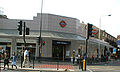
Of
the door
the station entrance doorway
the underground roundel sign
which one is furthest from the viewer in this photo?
the door

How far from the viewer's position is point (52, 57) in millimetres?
36781

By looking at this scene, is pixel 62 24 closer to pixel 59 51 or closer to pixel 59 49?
pixel 59 49

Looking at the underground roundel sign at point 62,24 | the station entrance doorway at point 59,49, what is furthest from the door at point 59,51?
the underground roundel sign at point 62,24

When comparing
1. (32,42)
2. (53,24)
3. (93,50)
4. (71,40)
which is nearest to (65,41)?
(71,40)

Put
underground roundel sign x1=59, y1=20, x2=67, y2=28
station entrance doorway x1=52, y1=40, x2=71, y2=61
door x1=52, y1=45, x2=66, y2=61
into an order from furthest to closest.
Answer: door x1=52, y1=45, x2=66, y2=61, underground roundel sign x1=59, y1=20, x2=67, y2=28, station entrance doorway x1=52, y1=40, x2=71, y2=61

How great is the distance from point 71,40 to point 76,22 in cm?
452

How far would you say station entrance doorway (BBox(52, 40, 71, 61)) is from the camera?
38037 mm

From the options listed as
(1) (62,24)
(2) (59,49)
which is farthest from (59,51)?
(1) (62,24)

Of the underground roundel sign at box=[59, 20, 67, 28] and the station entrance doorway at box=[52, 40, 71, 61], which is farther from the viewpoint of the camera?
the underground roundel sign at box=[59, 20, 67, 28]

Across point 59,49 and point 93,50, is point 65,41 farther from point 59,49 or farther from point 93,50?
point 93,50

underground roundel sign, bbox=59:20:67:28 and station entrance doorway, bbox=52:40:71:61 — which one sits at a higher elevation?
underground roundel sign, bbox=59:20:67:28

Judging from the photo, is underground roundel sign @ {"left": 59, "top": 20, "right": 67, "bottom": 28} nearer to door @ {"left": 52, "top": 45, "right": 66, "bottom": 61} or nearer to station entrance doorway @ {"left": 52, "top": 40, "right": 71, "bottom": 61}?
station entrance doorway @ {"left": 52, "top": 40, "right": 71, "bottom": 61}

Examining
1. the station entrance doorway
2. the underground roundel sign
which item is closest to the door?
the station entrance doorway

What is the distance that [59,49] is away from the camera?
129 feet
